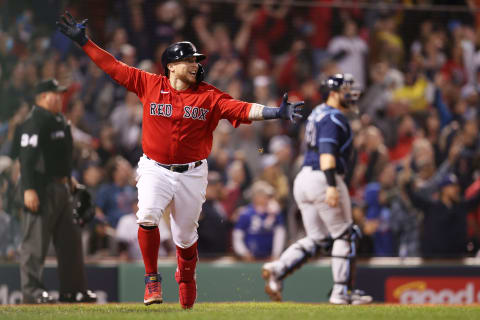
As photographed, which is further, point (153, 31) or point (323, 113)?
point (153, 31)

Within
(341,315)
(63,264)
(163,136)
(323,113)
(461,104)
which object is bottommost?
(341,315)

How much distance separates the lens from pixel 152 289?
7141mm

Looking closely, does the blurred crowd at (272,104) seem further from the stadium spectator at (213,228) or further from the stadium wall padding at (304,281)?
the stadium wall padding at (304,281)

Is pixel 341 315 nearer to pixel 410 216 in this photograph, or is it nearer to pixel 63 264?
pixel 63 264

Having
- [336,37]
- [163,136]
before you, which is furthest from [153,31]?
[163,136]

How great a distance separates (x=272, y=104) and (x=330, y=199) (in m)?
5.63

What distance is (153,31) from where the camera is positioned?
14656 mm

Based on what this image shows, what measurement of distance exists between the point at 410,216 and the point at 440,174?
3.87 ft

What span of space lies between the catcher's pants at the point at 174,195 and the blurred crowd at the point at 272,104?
438 cm

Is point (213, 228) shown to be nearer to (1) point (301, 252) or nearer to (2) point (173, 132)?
(1) point (301, 252)

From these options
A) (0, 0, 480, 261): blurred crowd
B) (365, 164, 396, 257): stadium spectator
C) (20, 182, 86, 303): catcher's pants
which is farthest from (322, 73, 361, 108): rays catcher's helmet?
(365, 164, 396, 257): stadium spectator

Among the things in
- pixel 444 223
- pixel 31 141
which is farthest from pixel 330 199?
pixel 444 223

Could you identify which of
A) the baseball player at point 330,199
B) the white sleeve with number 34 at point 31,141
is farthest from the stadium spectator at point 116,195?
the baseball player at point 330,199

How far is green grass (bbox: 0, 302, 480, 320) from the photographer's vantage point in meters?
6.95
